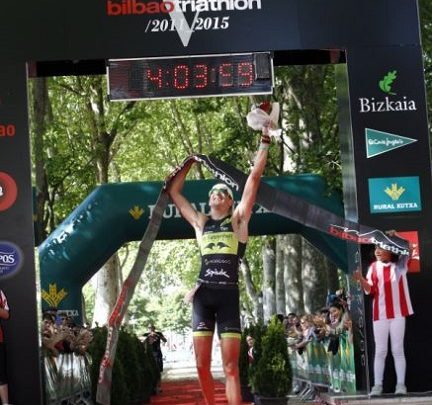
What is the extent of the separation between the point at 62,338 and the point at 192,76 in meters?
3.32

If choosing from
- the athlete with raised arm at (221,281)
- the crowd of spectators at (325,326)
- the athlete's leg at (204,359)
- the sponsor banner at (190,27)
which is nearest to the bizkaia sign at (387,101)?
the sponsor banner at (190,27)

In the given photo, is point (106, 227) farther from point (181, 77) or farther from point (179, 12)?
point (179, 12)

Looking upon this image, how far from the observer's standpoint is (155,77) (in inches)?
411

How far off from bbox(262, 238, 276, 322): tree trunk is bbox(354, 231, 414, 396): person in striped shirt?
17.8m

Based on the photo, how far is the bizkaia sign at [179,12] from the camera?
34.7 feet

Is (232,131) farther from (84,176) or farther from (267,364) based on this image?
(267,364)

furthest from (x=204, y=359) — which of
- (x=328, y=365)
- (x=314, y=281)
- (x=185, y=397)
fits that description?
(x=314, y=281)

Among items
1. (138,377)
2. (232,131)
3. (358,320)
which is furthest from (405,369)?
(232,131)

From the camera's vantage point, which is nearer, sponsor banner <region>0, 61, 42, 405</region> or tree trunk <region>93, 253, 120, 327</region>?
sponsor banner <region>0, 61, 42, 405</region>

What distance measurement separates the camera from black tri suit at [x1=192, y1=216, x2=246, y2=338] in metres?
7.88

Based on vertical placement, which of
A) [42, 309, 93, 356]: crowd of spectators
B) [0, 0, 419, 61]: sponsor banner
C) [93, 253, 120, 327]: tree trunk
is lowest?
[42, 309, 93, 356]: crowd of spectators

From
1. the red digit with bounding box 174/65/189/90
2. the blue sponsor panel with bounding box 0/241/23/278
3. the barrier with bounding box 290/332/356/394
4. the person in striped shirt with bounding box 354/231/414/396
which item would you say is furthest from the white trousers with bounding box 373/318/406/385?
the blue sponsor panel with bounding box 0/241/23/278

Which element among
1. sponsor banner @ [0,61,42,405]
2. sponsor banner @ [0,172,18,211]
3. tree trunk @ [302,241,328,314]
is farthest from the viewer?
tree trunk @ [302,241,328,314]

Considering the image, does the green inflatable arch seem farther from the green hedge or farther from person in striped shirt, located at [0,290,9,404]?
person in striped shirt, located at [0,290,9,404]
